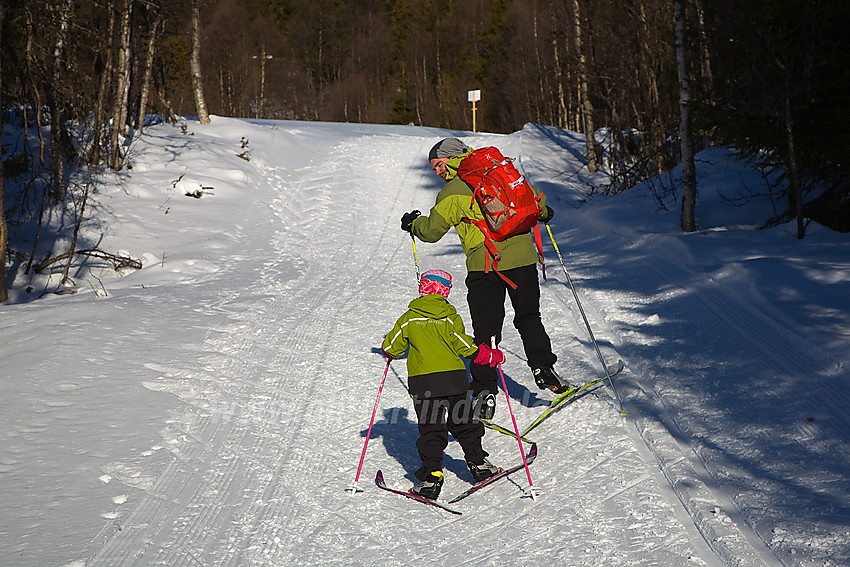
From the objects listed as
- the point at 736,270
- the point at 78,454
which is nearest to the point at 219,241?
the point at 78,454

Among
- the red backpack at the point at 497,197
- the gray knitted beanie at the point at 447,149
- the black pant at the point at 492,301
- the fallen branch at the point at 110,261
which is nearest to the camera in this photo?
the red backpack at the point at 497,197

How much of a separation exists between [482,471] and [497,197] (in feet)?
6.16

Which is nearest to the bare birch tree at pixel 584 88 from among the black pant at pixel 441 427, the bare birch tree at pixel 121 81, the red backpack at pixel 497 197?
the bare birch tree at pixel 121 81

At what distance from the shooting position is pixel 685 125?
10633 mm

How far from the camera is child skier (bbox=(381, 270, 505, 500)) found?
415cm

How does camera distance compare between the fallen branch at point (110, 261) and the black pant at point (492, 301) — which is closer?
the black pant at point (492, 301)

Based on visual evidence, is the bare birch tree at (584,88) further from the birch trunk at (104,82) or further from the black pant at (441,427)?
the black pant at (441,427)

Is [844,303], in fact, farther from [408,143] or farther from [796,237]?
[408,143]

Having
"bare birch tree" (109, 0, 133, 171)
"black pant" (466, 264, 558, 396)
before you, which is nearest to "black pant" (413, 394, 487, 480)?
"black pant" (466, 264, 558, 396)

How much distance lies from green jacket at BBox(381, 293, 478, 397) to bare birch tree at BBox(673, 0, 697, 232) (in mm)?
7462

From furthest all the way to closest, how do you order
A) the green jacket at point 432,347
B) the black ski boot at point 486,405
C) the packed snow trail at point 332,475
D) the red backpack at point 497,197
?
the red backpack at point 497,197, the black ski boot at point 486,405, the green jacket at point 432,347, the packed snow trail at point 332,475

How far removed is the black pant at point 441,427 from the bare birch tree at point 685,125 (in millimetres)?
7687

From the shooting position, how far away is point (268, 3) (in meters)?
66.8

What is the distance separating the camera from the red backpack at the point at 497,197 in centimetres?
478
